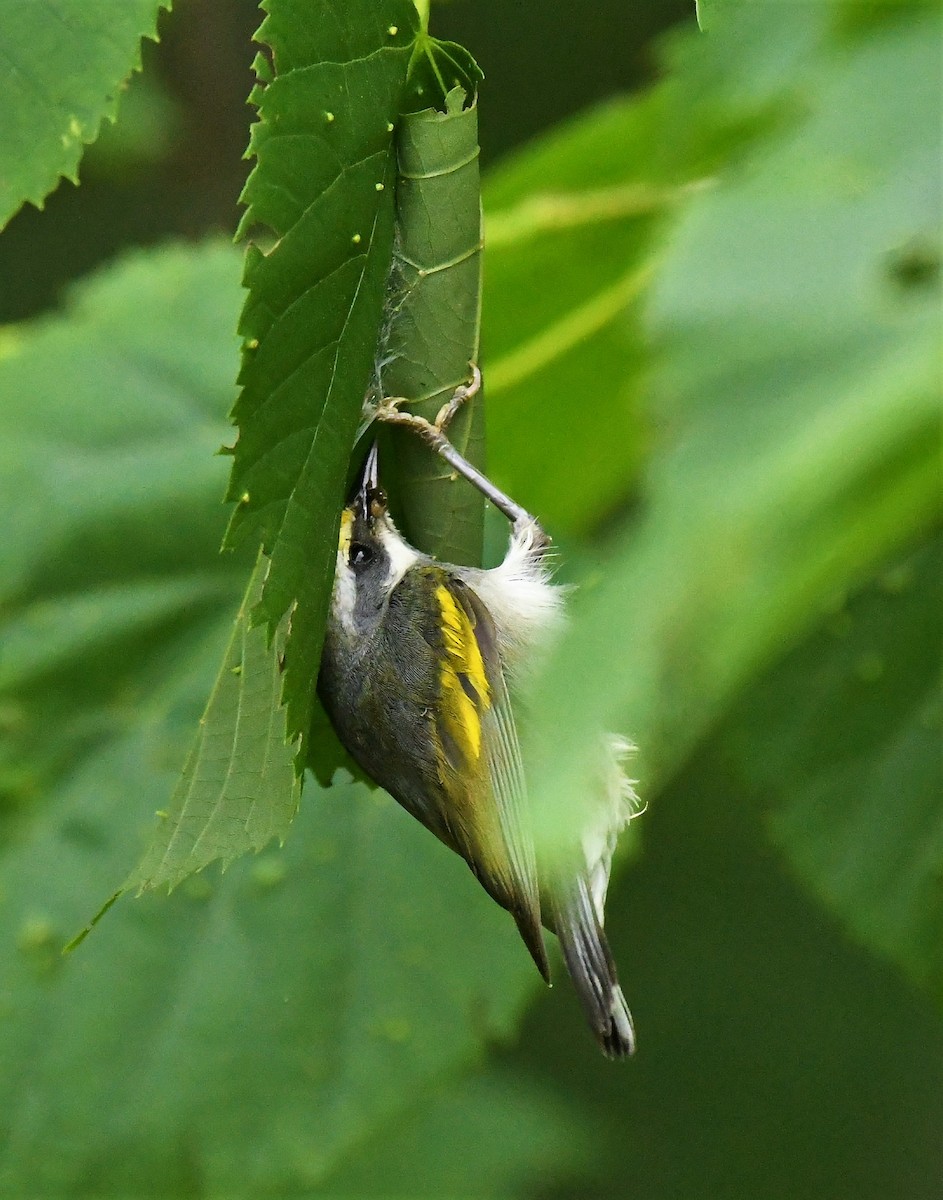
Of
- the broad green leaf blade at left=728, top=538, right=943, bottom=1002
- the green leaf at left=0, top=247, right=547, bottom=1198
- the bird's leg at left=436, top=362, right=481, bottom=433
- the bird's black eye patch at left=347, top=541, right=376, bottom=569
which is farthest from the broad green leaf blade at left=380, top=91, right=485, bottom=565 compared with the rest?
the green leaf at left=0, top=247, right=547, bottom=1198

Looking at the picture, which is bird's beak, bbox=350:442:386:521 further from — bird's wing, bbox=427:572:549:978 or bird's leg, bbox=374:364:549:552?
bird's wing, bbox=427:572:549:978

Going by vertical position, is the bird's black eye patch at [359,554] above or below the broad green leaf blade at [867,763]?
above

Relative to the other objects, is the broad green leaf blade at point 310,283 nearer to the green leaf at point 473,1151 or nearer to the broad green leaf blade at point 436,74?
the broad green leaf blade at point 436,74

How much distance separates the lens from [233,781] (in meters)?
1.32

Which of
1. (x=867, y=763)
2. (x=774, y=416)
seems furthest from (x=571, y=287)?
(x=774, y=416)

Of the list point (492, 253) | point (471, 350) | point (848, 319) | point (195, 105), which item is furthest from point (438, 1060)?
point (195, 105)

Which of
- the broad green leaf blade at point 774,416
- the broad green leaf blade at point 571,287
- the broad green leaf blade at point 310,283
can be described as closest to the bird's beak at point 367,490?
the broad green leaf blade at point 571,287

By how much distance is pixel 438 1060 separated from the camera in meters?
1.95

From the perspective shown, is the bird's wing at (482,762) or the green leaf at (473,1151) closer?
the bird's wing at (482,762)

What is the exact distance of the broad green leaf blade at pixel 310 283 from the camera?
Result: 1.19 metres

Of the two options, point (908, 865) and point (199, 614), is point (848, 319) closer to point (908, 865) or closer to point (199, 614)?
point (908, 865)

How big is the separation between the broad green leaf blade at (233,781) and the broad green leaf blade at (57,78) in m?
0.48

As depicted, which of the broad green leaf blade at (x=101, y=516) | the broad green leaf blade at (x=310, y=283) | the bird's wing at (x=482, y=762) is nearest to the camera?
the broad green leaf blade at (x=310, y=283)

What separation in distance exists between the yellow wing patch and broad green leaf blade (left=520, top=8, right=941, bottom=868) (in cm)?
128
